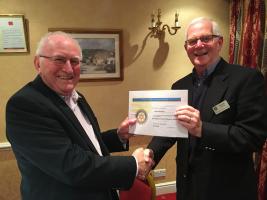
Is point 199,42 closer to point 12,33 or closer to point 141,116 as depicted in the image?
point 141,116

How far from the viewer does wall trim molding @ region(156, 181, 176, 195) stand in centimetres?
336

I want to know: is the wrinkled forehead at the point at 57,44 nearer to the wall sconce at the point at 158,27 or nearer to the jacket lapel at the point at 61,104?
the jacket lapel at the point at 61,104

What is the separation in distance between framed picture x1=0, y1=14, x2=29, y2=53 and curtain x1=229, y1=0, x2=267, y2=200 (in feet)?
7.49

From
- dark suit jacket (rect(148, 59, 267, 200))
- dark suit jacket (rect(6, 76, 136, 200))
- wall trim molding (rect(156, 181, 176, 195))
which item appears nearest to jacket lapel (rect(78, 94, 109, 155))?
dark suit jacket (rect(6, 76, 136, 200))

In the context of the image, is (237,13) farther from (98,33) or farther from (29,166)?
(29,166)

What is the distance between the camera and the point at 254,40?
9.27ft

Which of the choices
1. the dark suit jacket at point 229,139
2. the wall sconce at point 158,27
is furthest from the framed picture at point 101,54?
the dark suit jacket at point 229,139

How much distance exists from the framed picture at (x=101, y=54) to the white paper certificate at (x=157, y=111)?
138cm

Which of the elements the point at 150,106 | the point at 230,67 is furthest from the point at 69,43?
the point at 230,67

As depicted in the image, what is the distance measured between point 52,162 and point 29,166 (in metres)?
0.16

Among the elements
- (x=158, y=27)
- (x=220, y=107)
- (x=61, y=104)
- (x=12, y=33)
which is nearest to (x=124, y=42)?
(x=158, y=27)

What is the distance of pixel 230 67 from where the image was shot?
5.24 ft

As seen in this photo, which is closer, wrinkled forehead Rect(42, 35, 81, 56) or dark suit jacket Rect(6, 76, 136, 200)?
dark suit jacket Rect(6, 76, 136, 200)

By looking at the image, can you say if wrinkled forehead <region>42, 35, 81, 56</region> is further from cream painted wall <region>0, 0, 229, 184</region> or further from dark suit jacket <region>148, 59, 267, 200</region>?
cream painted wall <region>0, 0, 229, 184</region>
